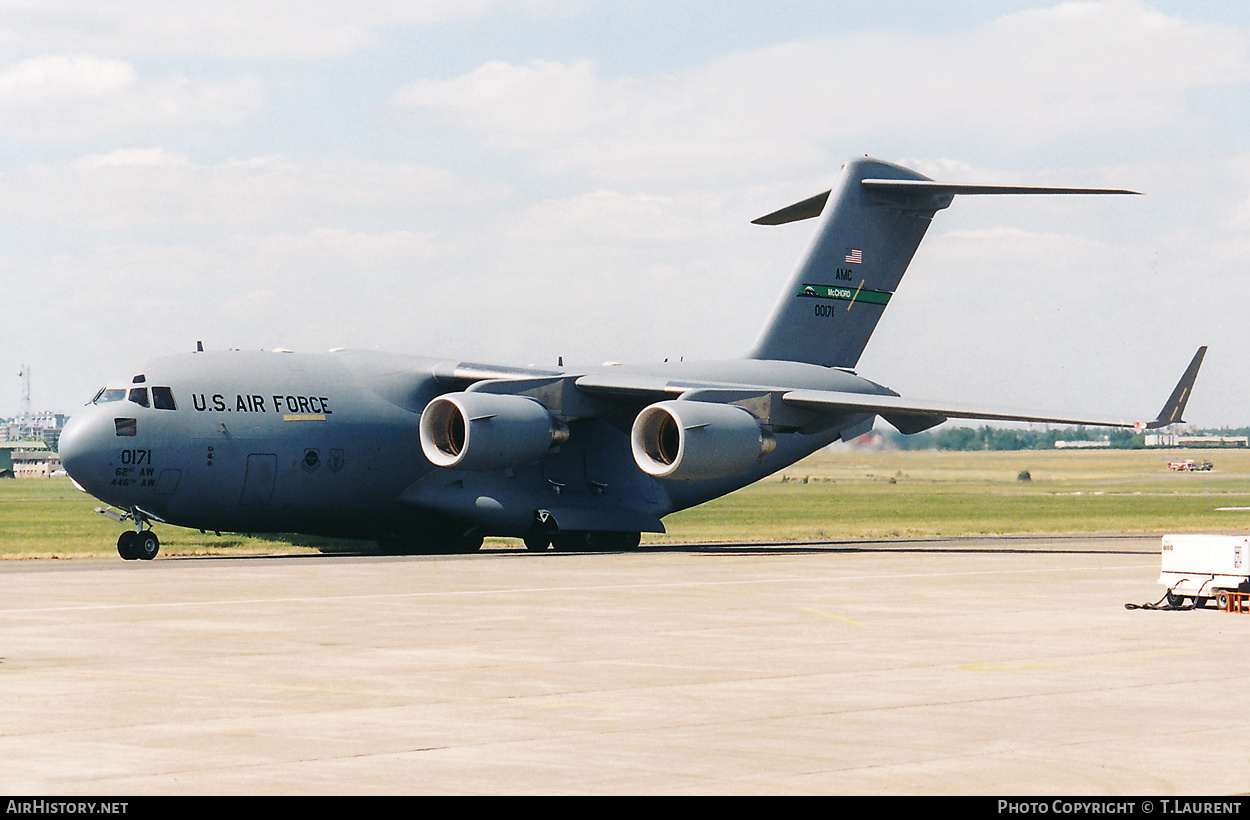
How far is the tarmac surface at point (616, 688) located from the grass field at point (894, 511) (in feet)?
55.7

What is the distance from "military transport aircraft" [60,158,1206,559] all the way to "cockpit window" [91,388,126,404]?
6 cm

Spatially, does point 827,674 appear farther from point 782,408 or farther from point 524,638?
point 782,408

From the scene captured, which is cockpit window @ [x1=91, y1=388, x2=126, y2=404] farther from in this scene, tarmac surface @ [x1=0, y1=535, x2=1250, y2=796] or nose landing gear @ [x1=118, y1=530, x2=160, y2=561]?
tarmac surface @ [x1=0, y1=535, x2=1250, y2=796]

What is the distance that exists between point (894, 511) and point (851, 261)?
2386 centimetres

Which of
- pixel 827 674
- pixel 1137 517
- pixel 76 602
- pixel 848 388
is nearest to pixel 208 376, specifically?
pixel 76 602

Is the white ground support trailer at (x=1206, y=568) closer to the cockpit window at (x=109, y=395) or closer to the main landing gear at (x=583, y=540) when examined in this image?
the main landing gear at (x=583, y=540)

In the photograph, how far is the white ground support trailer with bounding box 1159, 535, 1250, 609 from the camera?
66.9 ft

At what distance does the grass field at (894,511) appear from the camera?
141 feet

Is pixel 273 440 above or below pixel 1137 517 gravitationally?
above

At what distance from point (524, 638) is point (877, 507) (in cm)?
4975

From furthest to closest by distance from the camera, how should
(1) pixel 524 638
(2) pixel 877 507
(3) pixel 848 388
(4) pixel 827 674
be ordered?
(2) pixel 877 507, (3) pixel 848 388, (1) pixel 524 638, (4) pixel 827 674

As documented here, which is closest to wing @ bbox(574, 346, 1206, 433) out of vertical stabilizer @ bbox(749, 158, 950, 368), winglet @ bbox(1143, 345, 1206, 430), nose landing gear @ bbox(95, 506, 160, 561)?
winglet @ bbox(1143, 345, 1206, 430)
